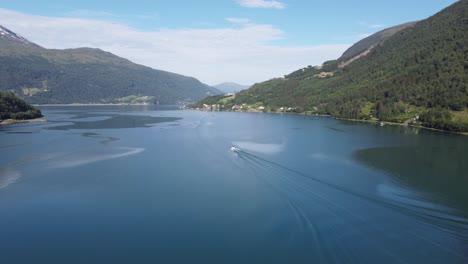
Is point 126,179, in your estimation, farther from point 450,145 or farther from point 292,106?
point 292,106

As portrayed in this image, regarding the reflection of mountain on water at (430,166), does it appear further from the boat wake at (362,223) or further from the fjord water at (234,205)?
the boat wake at (362,223)

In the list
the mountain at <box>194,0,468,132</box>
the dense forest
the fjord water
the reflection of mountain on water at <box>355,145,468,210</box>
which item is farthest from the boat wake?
the dense forest

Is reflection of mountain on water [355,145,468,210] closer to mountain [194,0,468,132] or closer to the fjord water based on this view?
the fjord water

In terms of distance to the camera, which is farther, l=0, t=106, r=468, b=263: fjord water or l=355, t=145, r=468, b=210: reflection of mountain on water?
l=355, t=145, r=468, b=210: reflection of mountain on water

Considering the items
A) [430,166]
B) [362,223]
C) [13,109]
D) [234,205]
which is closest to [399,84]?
[430,166]

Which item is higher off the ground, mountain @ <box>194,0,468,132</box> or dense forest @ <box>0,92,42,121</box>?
mountain @ <box>194,0,468,132</box>

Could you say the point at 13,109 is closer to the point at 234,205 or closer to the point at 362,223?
the point at 234,205
